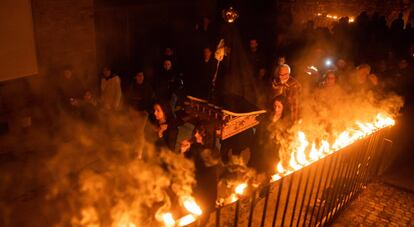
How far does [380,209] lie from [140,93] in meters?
5.36

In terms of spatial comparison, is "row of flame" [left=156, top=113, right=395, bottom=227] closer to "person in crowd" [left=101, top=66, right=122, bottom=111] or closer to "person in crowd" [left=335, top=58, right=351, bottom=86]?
"person in crowd" [left=335, top=58, right=351, bottom=86]

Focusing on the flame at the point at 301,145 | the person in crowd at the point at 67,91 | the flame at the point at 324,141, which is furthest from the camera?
the person in crowd at the point at 67,91

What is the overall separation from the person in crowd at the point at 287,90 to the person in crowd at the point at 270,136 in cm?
11

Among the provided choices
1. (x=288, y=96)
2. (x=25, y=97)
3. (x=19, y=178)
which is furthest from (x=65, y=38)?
(x=288, y=96)

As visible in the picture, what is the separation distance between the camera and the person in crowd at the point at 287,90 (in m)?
7.14

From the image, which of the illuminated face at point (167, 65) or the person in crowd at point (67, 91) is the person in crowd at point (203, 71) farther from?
the person in crowd at point (67, 91)

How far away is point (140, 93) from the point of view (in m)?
8.62

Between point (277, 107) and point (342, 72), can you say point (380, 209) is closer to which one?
point (277, 107)

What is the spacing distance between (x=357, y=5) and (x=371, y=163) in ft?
33.7

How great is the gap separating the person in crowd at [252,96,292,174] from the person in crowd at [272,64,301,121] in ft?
0.35

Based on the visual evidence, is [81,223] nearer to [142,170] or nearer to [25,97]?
[142,170]

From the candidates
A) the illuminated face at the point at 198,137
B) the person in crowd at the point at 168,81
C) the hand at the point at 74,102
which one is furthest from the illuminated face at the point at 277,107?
the hand at the point at 74,102

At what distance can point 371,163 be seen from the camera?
22.0 feet

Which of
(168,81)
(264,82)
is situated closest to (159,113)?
(168,81)
